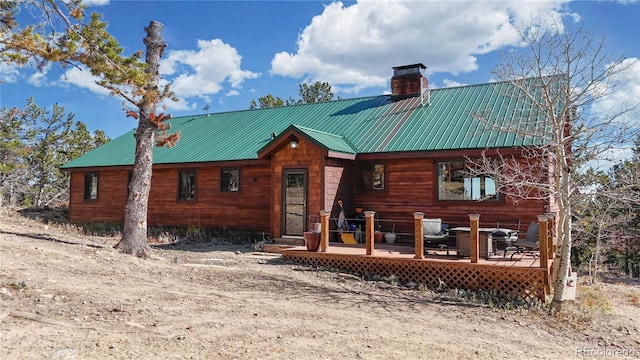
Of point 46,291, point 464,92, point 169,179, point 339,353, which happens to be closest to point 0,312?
point 46,291

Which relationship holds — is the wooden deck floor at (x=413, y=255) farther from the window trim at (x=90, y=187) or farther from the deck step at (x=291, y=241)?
the window trim at (x=90, y=187)

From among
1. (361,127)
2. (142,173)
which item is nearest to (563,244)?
(361,127)

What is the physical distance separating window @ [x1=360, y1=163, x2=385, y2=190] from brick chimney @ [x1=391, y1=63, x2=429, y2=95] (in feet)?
14.0

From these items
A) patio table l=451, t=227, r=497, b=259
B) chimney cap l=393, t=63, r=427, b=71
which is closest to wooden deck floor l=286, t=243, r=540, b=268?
patio table l=451, t=227, r=497, b=259

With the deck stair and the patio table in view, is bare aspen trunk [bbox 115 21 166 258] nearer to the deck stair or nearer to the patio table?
the deck stair

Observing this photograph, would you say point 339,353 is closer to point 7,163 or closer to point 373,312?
point 373,312

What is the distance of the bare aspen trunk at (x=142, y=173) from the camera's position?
9766 millimetres

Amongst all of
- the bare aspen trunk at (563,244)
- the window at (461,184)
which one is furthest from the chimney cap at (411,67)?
the bare aspen trunk at (563,244)

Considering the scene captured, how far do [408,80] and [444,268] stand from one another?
8.86 m

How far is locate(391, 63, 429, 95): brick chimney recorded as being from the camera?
16.0 meters

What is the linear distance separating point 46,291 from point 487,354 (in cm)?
546

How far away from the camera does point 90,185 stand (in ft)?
63.3

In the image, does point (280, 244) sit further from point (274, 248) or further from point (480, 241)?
point (480, 241)

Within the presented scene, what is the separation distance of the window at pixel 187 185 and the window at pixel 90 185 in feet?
16.1
